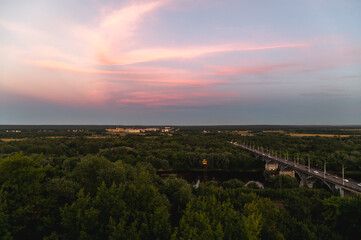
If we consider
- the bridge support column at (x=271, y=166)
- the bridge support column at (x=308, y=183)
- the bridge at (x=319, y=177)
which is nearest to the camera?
the bridge at (x=319, y=177)

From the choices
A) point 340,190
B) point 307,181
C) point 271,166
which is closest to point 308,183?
point 307,181

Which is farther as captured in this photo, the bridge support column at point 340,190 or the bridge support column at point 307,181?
the bridge support column at point 307,181

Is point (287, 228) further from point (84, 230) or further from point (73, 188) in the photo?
point (73, 188)

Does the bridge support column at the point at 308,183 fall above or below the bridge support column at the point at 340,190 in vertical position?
below

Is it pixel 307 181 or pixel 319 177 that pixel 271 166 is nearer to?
pixel 307 181

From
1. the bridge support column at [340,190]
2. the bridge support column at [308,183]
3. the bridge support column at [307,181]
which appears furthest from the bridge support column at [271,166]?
the bridge support column at [340,190]

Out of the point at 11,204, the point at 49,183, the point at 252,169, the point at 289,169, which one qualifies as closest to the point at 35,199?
the point at 11,204

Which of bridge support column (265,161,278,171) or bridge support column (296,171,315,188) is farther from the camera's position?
bridge support column (265,161,278,171)

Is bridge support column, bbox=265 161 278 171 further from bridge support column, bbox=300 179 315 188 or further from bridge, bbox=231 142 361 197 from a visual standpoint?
bridge support column, bbox=300 179 315 188

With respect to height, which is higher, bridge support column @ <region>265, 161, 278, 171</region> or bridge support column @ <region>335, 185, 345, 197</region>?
bridge support column @ <region>335, 185, 345, 197</region>

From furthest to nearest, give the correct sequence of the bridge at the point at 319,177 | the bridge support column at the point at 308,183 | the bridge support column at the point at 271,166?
the bridge support column at the point at 271,166 < the bridge support column at the point at 308,183 < the bridge at the point at 319,177

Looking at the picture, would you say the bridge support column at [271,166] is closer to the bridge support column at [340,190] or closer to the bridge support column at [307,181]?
the bridge support column at [307,181]

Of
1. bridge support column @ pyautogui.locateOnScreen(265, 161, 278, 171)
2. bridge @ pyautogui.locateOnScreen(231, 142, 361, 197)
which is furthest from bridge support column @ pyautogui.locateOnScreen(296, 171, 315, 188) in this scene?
bridge support column @ pyautogui.locateOnScreen(265, 161, 278, 171)
